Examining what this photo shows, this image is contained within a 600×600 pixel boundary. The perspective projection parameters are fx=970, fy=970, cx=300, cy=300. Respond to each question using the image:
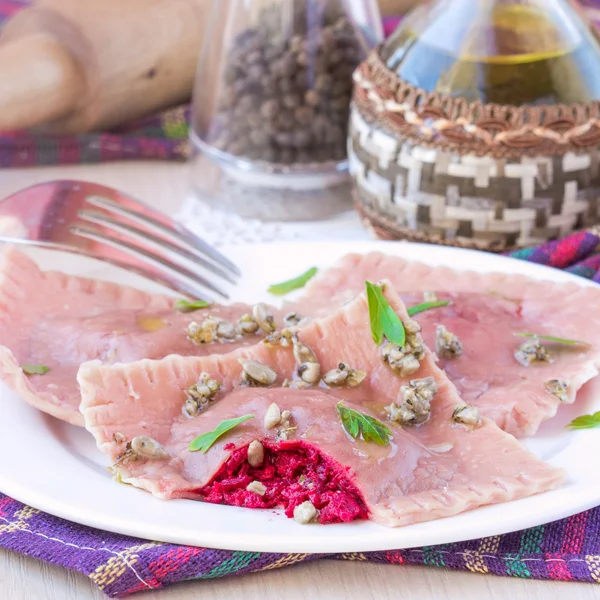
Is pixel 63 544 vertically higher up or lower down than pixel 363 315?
lower down

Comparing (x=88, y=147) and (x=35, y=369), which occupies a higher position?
(x=35, y=369)

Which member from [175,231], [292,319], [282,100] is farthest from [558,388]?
[282,100]

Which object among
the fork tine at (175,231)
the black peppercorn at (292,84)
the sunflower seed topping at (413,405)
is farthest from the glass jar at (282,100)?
the sunflower seed topping at (413,405)

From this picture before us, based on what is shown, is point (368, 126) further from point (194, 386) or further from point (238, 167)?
point (194, 386)

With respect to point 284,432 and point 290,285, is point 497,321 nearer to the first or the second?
point 290,285

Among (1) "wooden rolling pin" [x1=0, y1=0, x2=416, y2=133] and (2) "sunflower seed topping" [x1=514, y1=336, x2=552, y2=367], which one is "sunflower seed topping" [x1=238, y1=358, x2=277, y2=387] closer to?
(2) "sunflower seed topping" [x1=514, y1=336, x2=552, y2=367]

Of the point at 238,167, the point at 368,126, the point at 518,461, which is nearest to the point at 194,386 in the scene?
the point at 518,461

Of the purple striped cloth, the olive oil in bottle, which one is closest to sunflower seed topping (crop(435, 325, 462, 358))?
the olive oil in bottle
